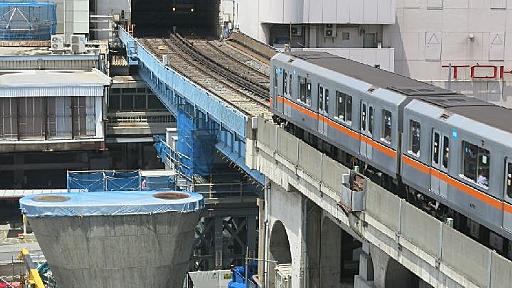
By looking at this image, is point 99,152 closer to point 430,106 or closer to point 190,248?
point 190,248

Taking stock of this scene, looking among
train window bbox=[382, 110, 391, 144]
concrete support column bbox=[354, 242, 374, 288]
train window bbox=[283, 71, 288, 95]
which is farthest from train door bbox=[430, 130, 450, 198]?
train window bbox=[283, 71, 288, 95]

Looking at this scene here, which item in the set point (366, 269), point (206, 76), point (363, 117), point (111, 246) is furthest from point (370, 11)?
point (366, 269)

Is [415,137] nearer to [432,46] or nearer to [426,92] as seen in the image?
[426,92]

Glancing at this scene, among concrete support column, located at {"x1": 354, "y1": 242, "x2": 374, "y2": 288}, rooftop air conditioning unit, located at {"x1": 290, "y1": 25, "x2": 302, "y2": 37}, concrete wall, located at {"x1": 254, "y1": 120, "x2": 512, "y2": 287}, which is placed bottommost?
concrete support column, located at {"x1": 354, "y1": 242, "x2": 374, "y2": 288}

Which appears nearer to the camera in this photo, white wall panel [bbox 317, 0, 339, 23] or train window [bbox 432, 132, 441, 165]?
train window [bbox 432, 132, 441, 165]

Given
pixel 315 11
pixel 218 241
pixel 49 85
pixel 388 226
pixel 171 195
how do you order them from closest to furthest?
pixel 388 226
pixel 171 195
pixel 218 241
pixel 49 85
pixel 315 11

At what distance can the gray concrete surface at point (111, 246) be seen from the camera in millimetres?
40719

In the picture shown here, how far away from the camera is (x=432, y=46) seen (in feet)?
207

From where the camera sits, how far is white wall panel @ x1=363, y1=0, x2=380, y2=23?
61219 mm

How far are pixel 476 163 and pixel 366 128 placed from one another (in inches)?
235

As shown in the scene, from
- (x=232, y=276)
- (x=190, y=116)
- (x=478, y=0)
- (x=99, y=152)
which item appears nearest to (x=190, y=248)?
(x=232, y=276)

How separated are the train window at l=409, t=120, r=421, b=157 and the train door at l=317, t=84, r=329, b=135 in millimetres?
5657

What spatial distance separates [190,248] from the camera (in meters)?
42.8

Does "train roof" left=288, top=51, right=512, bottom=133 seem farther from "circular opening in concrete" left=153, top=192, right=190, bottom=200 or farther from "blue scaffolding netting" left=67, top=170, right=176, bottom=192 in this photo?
"blue scaffolding netting" left=67, top=170, right=176, bottom=192
